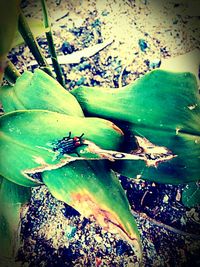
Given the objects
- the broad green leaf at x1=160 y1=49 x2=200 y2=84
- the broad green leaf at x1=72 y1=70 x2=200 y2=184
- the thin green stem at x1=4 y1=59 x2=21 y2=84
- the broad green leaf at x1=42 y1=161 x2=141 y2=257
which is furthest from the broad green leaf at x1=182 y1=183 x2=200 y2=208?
the thin green stem at x1=4 y1=59 x2=21 y2=84

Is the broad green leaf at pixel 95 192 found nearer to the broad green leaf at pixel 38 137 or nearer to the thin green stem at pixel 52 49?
the broad green leaf at pixel 38 137

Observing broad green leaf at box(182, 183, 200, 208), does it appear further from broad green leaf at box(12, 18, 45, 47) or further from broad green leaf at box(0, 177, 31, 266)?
broad green leaf at box(12, 18, 45, 47)

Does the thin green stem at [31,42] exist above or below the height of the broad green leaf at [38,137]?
above

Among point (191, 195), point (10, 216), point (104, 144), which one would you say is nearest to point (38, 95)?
point (104, 144)

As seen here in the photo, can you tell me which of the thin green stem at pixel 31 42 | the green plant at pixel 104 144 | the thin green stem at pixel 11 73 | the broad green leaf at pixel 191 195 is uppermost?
the thin green stem at pixel 31 42

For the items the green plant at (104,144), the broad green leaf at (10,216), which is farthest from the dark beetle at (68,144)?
the broad green leaf at (10,216)

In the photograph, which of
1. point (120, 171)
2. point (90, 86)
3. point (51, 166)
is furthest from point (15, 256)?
point (90, 86)

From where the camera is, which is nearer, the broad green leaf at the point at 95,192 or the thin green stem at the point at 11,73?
the broad green leaf at the point at 95,192
